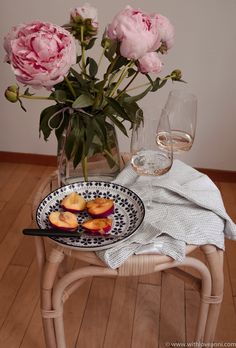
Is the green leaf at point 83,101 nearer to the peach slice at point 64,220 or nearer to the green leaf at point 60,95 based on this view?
the green leaf at point 60,95

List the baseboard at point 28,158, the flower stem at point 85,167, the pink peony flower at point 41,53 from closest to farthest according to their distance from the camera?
the pink peony flower at point 41,53, the flower stem at point 85,167, the baseboard at point 28,158

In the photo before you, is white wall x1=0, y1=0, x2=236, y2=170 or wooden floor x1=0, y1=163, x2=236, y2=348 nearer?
wooden floor x1=0, y1=163, x2=236, y2=348

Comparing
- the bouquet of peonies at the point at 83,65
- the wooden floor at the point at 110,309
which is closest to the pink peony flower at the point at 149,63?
the bouquet of peonies at the point at 83,65

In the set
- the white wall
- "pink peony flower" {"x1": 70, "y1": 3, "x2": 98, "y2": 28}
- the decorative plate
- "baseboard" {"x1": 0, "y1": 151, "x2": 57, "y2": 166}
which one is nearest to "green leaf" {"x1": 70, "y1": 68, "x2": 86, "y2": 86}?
"pink peony flower" {"x1": 70, "y1": 3, "x2": 98, "y2": 28}

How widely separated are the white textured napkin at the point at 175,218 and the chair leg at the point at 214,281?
2 cm

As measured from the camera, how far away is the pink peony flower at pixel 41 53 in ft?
1.90

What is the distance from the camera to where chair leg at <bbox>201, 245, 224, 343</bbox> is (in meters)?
0.75

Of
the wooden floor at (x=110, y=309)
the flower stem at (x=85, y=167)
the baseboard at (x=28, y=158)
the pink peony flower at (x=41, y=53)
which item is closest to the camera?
Result: the pink peony flower at (x=41, y=53)

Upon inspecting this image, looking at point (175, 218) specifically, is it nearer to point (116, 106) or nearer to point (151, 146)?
point (151, 146)

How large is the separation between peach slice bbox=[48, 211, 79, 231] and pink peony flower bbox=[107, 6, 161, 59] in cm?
33

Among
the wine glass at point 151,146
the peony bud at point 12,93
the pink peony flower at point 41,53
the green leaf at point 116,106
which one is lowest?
the wine glass at point 151,146

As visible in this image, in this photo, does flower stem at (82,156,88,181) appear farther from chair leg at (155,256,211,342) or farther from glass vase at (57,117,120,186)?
chair leg at (155,256,211,342)

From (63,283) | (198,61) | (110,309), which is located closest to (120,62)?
(63,283)

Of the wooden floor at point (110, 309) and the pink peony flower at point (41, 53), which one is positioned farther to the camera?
the wooden floor at point (110, 309)
